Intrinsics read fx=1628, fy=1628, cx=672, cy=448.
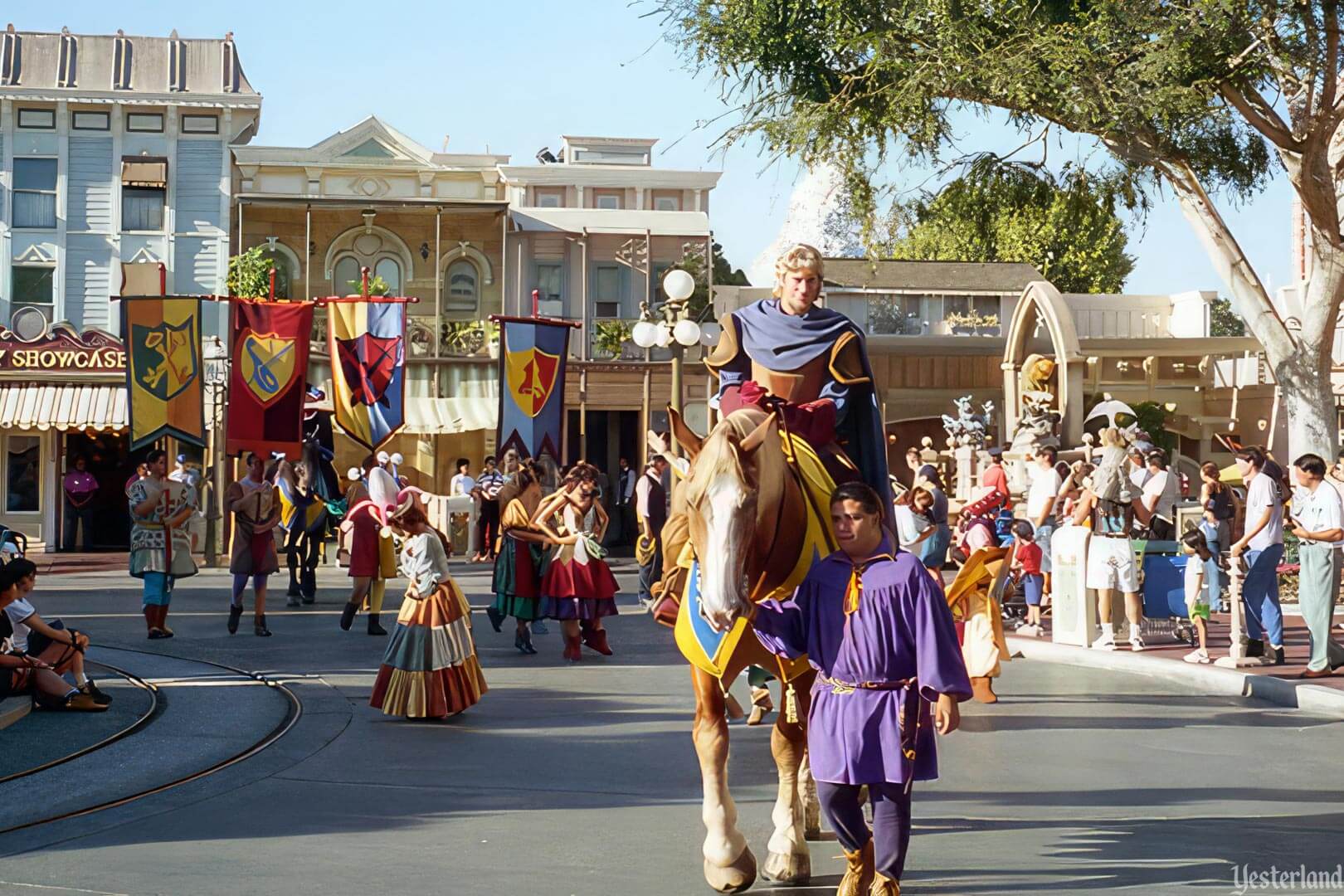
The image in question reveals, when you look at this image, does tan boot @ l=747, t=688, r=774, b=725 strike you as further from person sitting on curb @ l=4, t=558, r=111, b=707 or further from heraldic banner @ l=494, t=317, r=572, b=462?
heraldic banner @ l=494, t=317, r=572, b=462

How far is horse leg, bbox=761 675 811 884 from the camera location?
6324 mm

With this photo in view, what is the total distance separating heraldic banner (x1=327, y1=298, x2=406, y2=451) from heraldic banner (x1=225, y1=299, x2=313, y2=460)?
0.57 metres

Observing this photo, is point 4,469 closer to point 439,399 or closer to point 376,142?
point 439,399

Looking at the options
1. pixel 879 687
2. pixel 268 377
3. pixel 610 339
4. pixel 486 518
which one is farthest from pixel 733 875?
pixel 610 339

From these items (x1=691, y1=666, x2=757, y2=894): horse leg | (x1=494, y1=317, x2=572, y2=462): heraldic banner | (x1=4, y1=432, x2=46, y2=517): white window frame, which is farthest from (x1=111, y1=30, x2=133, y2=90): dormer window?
(x1=691, y1=666, x2=757, y2=894): horse leg

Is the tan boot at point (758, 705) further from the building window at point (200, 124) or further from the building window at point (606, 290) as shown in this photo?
the building window at point (200, 124)

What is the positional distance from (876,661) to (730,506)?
→ 29.1 inches

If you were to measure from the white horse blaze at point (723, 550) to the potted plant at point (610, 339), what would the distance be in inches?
1260

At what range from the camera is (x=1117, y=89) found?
17578 mm

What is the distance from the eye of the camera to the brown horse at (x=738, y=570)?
18.8 feet

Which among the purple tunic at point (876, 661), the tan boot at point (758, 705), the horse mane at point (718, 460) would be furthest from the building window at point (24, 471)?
the purple tunic at point (876, 661)

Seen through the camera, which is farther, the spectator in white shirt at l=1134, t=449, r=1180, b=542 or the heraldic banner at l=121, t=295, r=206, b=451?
the heraldic banner at l=121, t=295, r=206, b=451

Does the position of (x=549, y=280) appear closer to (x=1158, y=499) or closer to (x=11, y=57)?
(x=11, y=57)

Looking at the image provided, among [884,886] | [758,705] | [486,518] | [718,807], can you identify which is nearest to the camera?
[884,886]
